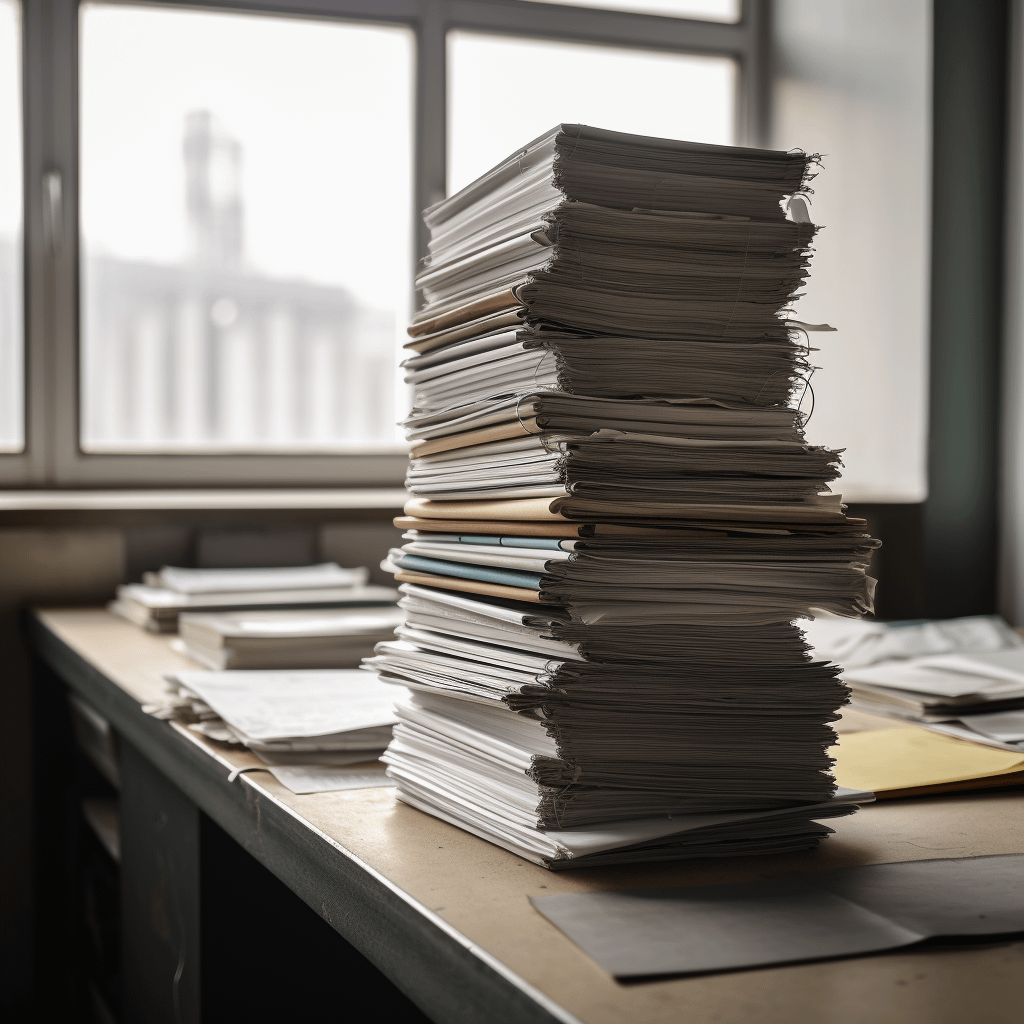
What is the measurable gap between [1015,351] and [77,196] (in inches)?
80.7

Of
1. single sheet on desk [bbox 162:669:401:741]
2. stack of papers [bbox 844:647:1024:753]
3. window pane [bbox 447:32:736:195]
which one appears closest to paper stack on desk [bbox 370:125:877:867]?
single sheet on desk [bbox 162:669:401:741]

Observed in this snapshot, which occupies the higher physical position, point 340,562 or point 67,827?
point 340,562

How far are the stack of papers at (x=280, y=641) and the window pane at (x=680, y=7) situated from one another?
2.00 meters

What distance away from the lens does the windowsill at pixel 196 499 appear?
90.8 inches

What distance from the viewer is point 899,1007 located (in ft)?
1.70

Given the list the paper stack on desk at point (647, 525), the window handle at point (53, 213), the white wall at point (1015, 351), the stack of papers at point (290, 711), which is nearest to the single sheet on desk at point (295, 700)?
the stack of papers at point (290, 711)

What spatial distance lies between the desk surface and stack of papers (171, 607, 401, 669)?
0.34 metres

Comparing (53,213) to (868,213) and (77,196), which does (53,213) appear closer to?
(77,196)

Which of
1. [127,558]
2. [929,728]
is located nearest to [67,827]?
[127,558]

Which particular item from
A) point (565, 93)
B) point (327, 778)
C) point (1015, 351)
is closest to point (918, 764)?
point (327, 778)

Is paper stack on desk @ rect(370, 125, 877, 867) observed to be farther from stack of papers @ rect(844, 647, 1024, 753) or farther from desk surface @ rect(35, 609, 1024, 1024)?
stack of papers @ rect(844, 647, 1024, 753)

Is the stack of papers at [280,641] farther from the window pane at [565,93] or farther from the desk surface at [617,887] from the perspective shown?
the window pane at [565,93]

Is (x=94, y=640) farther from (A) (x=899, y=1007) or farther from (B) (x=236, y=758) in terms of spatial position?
(A) (x=899, y=1007)

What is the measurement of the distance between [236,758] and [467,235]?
458 millimetres
